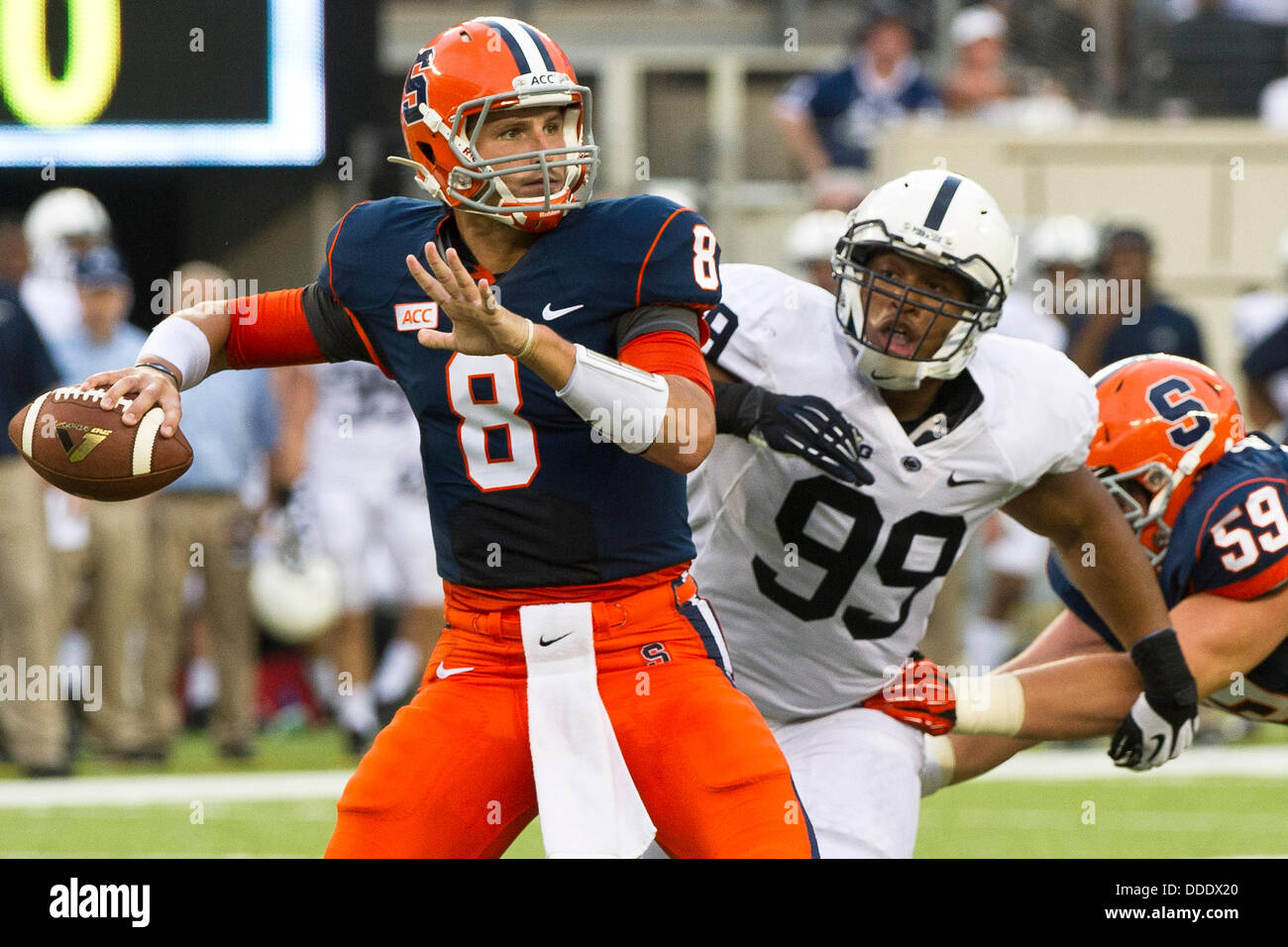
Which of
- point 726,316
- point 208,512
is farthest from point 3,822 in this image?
point 726,316

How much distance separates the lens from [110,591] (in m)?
7.21

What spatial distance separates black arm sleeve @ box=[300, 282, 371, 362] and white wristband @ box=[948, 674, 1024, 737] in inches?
57.6

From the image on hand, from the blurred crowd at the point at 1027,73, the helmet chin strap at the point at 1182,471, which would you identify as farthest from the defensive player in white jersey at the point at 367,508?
the helmet chin strap at the point at 1182,471

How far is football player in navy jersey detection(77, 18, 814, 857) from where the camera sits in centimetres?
287

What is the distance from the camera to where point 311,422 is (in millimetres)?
7531

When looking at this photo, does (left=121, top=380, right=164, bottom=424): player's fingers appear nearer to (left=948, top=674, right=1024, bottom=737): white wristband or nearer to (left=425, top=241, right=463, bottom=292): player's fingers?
(left=425, top=241, right=463, bottom=292): player's fingers

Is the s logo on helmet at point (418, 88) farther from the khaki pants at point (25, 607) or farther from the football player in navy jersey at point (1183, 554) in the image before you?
the khaki pants at point (25, 607)

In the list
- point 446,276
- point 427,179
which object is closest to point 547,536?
point 446,276

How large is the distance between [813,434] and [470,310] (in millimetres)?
910

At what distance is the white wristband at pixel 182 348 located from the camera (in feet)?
9.84

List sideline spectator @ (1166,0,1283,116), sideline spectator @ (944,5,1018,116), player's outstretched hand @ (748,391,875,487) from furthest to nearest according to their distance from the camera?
sideline spectator @ (1166,0,1283,116) → sideline spectator @ (944,5,1018,116) → player's outstretched hand @ (748,391,875,487)

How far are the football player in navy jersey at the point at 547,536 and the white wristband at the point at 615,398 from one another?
11 centimetres

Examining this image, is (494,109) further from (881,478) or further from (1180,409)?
(1180,409)

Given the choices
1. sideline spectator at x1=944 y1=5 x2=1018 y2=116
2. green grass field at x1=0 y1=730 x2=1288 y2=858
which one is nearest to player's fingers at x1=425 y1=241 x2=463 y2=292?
green grass field at x1=0 y1=730 x2=1288 y2=858
